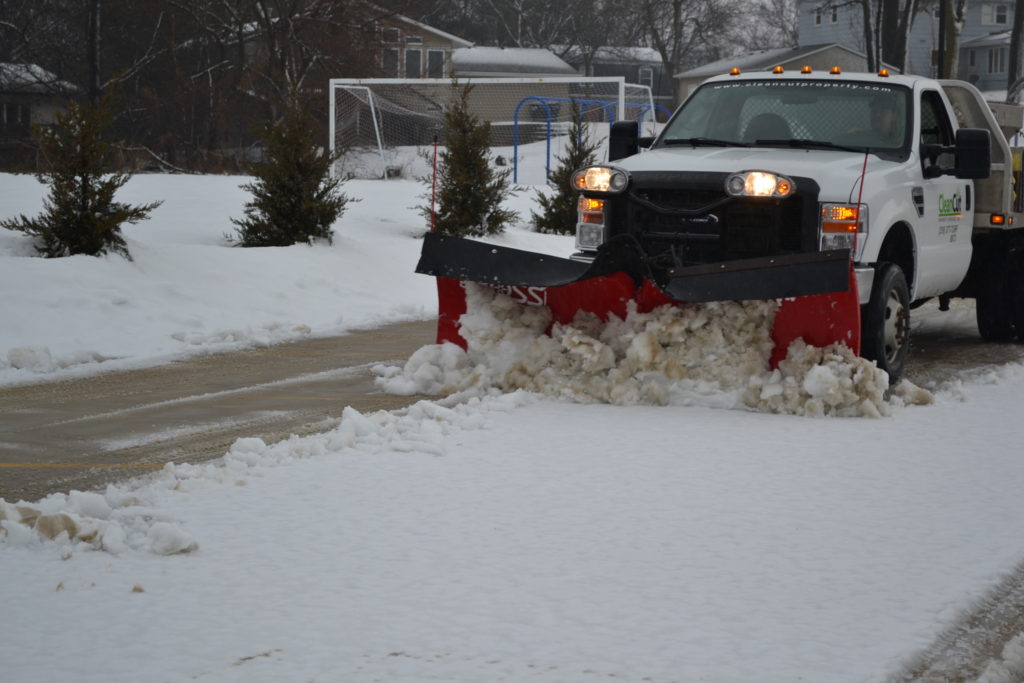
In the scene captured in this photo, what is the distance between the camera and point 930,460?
624 centimetres

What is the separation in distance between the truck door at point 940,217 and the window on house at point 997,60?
73155 millimetres

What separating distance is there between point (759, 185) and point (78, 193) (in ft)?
22.0

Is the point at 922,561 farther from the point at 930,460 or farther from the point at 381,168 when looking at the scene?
the point at 381,168

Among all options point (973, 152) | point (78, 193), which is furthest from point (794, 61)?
point (973, 152)

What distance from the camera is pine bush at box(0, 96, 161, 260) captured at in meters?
11.5

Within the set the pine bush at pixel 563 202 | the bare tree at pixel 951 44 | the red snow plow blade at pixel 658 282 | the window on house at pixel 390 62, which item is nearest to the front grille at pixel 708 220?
the red snow plow blade at pixel 658 282

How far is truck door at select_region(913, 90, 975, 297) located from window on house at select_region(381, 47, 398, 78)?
3276cm

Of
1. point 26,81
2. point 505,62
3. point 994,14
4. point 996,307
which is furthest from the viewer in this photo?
point 994,14

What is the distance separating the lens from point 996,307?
10.3 m

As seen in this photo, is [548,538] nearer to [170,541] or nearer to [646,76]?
[170,541]

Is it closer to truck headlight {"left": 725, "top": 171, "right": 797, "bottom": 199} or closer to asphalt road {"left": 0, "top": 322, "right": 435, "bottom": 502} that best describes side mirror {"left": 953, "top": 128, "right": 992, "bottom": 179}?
truck headlight {"left": 725, "top": 171, "right": 797, "bottom": 199}

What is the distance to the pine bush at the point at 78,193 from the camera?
37.6ft

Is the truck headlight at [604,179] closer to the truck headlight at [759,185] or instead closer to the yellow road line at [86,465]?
the truck headlight at [759,185]

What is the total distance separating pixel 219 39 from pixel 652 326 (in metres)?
34.5
